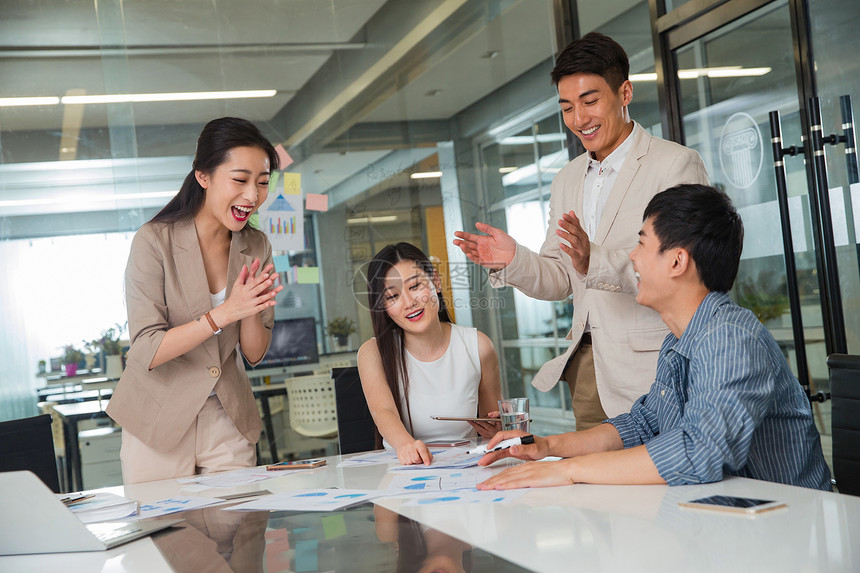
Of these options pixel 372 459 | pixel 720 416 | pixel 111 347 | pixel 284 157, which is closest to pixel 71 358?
pixel 111 347

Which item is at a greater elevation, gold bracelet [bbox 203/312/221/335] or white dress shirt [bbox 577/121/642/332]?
white dress shirt [bbox 577/121/642/332]

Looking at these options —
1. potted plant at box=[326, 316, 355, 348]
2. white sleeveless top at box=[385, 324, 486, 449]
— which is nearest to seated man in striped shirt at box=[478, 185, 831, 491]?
white sleeveless top at box=[385, 324, 486, 449]

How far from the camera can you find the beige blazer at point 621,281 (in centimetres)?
202

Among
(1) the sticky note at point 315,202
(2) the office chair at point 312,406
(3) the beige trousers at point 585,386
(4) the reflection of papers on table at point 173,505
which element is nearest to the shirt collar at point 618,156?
(3) the beige trousers at point 585,386

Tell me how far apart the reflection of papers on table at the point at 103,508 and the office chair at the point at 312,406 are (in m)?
2.48

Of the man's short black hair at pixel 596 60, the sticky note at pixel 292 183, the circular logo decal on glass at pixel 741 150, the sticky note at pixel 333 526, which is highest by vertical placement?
the sticky note at pixel 292 183

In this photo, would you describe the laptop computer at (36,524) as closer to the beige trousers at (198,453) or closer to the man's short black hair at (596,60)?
the beige trousers at (198,453)

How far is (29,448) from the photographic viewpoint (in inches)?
81.0

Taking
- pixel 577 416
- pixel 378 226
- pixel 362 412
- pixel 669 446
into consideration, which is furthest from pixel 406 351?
pixel 378 226

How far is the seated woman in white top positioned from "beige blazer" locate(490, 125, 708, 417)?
0.22 metres

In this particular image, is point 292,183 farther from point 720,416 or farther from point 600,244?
point 720,416

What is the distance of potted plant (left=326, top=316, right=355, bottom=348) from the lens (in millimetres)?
4215

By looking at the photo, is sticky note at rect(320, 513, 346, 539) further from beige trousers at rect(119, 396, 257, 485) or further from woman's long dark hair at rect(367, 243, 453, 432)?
woman's long dark hair at rect(367, 243, 453, 432)

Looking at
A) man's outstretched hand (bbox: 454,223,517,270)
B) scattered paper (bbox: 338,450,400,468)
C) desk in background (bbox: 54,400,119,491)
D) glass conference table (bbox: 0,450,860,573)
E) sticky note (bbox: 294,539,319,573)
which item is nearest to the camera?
glass conference table (bbox: 0,450,860,573)
